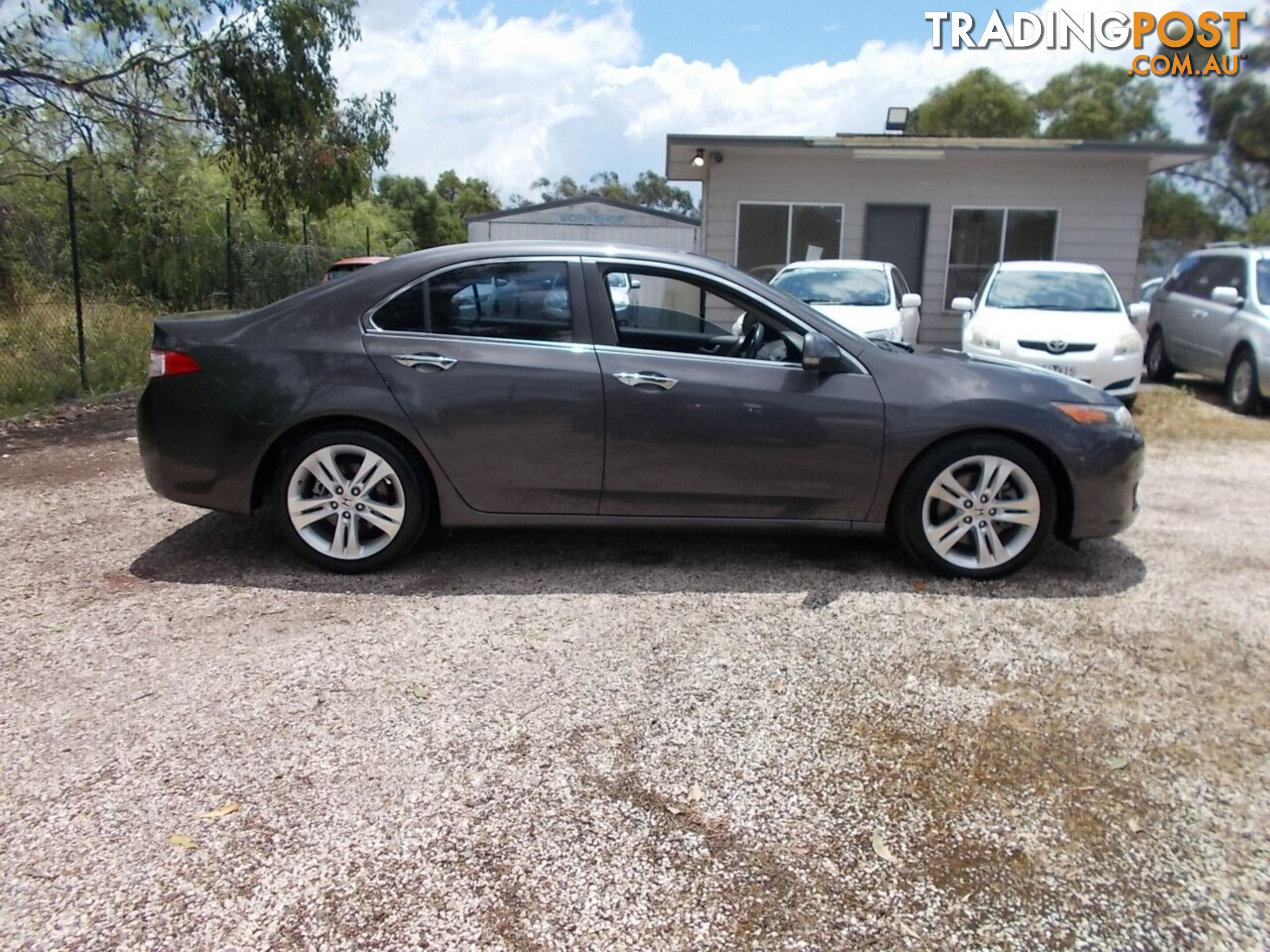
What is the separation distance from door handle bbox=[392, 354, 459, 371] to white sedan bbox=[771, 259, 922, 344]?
588cm

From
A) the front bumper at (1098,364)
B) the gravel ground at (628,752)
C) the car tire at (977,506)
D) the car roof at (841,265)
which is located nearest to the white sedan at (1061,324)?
the front bumper at (1098,364)

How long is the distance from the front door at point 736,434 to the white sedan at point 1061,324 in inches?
163

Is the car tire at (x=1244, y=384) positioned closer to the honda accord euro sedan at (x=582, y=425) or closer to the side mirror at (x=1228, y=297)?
the side mirror at (x=1228, y=297)

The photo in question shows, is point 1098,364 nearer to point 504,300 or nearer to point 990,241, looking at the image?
point 504,300

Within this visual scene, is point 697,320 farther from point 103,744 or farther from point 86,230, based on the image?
point 86,230

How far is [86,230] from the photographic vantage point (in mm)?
14414

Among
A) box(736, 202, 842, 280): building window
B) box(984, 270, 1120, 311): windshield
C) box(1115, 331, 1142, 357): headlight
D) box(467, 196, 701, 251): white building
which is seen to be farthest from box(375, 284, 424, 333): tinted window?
box(467, 196, 701, 251): white building

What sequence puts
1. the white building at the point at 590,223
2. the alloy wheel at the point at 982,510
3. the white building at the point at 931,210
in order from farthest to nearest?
the white building at the point at 590,223 → the white building at the point at 931,210 → the alloy wheel at the point at 982,510

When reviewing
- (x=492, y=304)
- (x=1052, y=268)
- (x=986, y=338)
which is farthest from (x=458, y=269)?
(x=1052, y=268)

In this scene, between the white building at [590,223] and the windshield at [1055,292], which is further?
the white building at [590,223]

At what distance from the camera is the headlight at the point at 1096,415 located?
4.43 meters

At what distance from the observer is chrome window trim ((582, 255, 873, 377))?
175 inches

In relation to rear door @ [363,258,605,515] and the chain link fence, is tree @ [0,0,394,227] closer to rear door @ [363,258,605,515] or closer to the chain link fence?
A: the chain link fence

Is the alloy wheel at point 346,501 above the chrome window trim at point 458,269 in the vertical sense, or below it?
below
